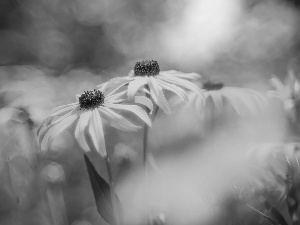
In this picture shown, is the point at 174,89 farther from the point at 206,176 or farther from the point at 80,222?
the point at 80,222

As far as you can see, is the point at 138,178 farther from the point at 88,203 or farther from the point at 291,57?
the point at 291,57

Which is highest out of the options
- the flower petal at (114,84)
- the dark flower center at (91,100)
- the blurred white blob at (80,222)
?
the flower petal at (114,84)

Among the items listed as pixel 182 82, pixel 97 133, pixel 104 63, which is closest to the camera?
pixel 97 133

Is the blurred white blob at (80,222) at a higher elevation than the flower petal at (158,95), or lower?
lower

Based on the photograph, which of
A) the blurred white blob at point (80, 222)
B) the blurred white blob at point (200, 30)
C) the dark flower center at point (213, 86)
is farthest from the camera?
the blurred white blob at point (200, 30)

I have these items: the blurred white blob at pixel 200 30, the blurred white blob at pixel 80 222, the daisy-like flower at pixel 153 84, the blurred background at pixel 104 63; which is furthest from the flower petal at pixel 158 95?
the blurred white blob at pixel 200 30

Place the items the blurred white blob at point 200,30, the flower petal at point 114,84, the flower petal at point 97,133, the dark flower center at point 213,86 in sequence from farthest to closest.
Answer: the blurred white blob at point 200,30
the dark flower center at point 213,86
the flower petal at point 114,84
the flower petal at point 97,133

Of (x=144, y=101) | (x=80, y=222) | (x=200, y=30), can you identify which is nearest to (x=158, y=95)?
(x=144, y=101)

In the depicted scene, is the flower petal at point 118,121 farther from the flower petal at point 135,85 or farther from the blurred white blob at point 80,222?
the blurred white blob at point 80,222
